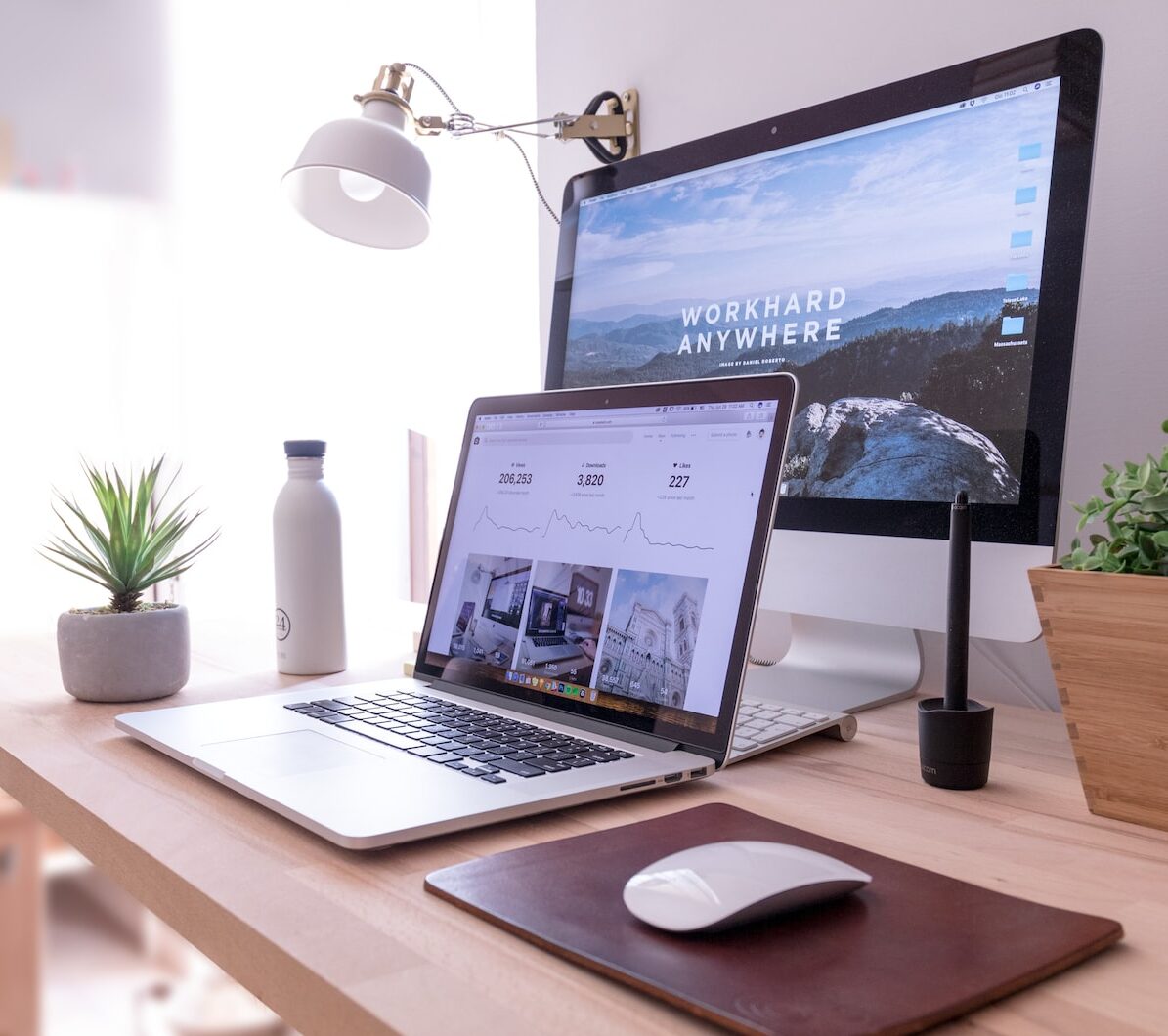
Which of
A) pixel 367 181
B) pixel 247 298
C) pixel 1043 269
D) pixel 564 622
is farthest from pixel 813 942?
pixel 247 298

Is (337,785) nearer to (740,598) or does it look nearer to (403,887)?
(403,887)

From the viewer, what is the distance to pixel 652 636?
0.74 meters

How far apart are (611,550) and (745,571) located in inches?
4.8

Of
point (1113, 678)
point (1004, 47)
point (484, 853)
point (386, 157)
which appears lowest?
point (484, 853)

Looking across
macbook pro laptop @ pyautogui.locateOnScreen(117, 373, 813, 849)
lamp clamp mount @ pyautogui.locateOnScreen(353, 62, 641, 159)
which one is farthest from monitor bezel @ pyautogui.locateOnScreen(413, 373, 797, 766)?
lamp clamp mount @ pyautogui.locateOnScreen(353, 62, 641, 159)

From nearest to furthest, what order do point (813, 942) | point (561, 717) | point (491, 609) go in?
point (813, 942) < point (561, 717) < point (491, 609)

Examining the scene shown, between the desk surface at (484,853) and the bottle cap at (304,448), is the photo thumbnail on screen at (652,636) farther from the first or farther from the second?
the bottle cap at (304,448)

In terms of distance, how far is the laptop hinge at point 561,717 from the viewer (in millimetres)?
715

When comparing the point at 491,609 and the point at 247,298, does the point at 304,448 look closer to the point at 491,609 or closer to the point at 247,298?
the point at 491,609

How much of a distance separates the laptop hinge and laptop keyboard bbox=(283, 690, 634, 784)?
2 centimetres

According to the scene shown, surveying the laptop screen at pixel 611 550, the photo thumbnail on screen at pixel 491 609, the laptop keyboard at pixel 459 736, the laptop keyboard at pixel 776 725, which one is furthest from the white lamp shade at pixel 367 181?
the laptop keyboard at pixel 776 725

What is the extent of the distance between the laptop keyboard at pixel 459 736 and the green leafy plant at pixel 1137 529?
302 mm

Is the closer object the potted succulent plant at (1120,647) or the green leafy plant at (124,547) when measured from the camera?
the potted succulent plant at (1120,647)

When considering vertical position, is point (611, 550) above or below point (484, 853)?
above
